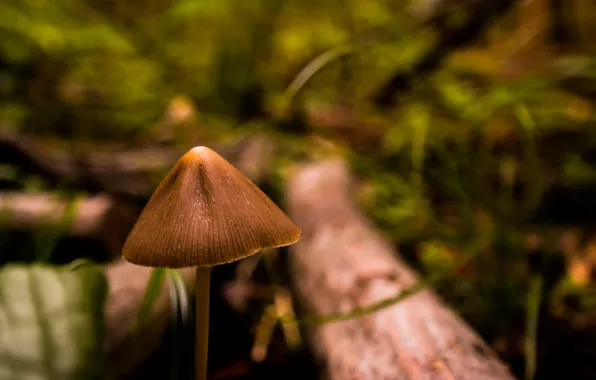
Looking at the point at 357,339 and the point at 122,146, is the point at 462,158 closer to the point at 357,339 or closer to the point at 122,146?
the point at 357,339

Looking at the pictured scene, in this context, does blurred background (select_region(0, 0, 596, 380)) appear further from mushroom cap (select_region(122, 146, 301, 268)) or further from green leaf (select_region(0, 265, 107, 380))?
mushroom cap (select_region(122, 146, 301, 268))

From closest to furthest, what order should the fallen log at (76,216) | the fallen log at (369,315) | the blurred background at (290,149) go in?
1. the fallen log at (369,315)
2. the blurred background at (290,149)
3. the fallen log at (76,216)

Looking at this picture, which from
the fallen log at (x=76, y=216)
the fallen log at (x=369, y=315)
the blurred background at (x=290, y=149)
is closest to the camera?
the fallen log at (x=369, y=315)

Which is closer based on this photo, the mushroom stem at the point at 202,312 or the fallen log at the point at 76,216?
the mushroom stem at the point at 202,312

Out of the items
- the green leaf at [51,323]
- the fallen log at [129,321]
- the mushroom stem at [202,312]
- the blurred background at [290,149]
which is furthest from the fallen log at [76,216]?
the mushroom stem at [202,312]

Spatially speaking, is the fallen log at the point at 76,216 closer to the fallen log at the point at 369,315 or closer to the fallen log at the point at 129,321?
the fallen log at the point at 129,321

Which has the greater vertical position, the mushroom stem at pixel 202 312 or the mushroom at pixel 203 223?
the mushroom at pixel 203 223

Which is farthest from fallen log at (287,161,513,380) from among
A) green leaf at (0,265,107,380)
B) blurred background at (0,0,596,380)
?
green leaf at (0,265,107,380)
